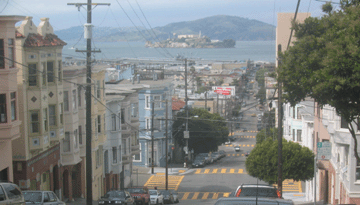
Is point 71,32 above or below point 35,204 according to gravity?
above

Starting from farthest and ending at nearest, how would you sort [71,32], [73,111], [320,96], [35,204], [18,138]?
[71,32] → [73,111] → [18,138] → [35,204] → [320,96]

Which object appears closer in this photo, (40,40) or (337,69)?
(337,69)

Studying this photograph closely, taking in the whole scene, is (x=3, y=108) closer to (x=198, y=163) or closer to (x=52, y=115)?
(x=52, y=115)

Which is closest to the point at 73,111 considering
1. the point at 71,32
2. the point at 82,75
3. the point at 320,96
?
the point at 82,75

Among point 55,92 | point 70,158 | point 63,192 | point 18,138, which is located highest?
point 55,92

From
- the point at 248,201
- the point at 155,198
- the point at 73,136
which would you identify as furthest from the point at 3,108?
the point at 248,201

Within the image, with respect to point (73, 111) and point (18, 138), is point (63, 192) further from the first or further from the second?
point (18, 138)

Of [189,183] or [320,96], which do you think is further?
[189,183]
